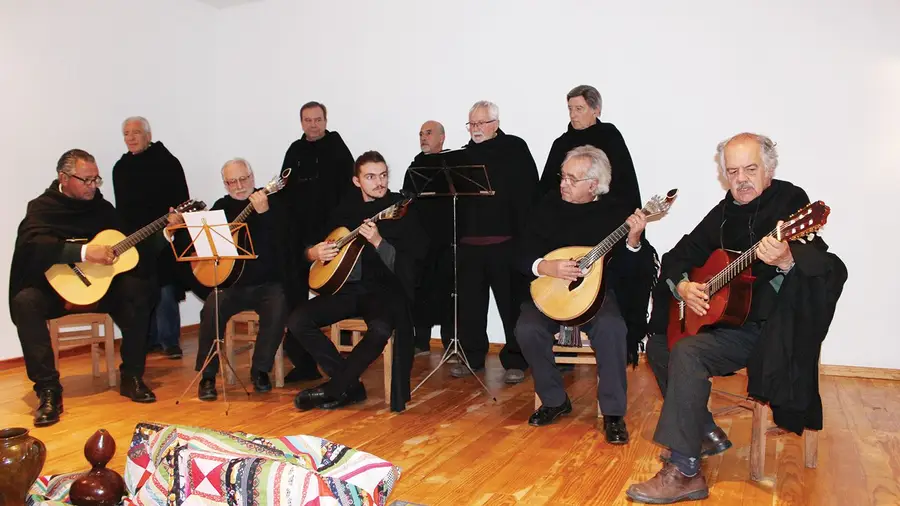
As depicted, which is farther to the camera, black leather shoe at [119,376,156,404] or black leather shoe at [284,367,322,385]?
black leather shoe at [284,367,322,385]

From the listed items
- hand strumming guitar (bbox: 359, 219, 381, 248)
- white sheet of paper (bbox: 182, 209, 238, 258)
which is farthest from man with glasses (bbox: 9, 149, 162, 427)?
hand strumming guitar (bbox: 359, 219, 381, 248)

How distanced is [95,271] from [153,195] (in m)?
1.36

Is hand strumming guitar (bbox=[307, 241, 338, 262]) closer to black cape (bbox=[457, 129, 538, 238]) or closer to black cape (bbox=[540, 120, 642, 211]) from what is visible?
black cape (bbox=[457, 129, 538, 238])

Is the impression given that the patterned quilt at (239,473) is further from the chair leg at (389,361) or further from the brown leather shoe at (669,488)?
the chair leg at (389,361)

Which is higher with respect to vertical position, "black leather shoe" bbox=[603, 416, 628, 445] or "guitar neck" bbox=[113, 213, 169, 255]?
"guitar neck" bbox=[113, 213, 169, 255]

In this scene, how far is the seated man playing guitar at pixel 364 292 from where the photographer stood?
12.8 ft

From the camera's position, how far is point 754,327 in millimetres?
2832

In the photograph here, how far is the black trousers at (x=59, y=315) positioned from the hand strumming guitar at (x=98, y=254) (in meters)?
0.20

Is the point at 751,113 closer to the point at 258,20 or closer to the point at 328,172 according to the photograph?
the point at 328,172

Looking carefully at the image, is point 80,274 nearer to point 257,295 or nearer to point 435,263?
point 257,295

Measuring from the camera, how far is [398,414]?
3803 mm

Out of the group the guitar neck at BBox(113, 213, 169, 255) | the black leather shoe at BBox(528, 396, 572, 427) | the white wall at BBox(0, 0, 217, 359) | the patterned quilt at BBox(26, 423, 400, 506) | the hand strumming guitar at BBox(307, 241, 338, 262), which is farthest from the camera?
the white wall at BBox(0, 0, 217, 359)

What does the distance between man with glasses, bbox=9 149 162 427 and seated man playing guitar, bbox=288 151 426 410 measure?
3.13ft

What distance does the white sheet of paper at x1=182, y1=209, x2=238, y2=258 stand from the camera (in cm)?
373
